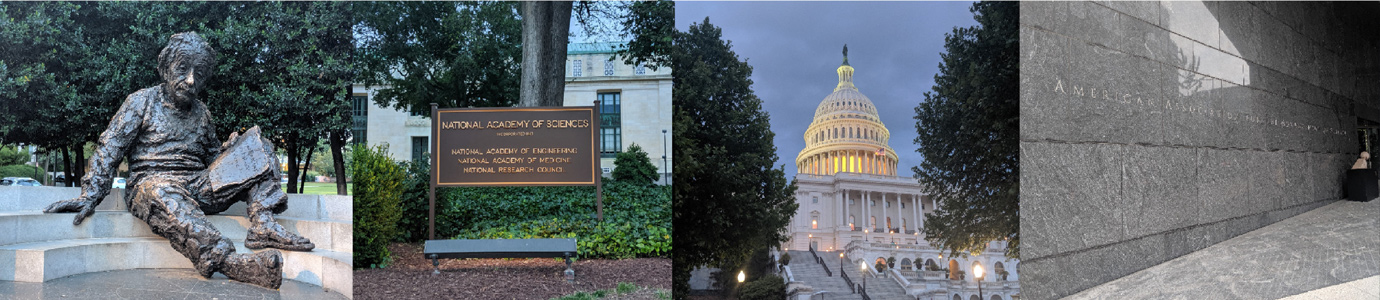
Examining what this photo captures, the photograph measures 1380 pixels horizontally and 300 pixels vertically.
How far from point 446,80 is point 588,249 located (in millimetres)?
1975

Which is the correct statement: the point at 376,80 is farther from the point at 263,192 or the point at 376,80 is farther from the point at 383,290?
the point at 383,290

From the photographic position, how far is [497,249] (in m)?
5.01

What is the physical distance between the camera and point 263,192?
5867 mm

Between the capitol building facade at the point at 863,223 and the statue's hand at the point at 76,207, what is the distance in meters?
6.14

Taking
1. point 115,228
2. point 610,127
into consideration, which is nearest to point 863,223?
point 610,127

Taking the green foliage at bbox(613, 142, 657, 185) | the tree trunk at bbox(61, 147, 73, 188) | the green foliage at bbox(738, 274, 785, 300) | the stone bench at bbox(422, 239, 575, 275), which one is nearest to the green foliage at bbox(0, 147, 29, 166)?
the tree trunk at bbox(61, 147, 73, 188)

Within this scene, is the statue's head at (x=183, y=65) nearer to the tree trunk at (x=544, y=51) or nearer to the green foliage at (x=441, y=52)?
the green foliage at (x=441, y=52)

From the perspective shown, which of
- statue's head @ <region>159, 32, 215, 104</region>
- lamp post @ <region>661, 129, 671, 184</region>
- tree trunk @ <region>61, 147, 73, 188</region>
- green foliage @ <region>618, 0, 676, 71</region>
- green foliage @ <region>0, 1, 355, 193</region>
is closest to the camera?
lamp post @ <region>661, 129, 671, 184</region>

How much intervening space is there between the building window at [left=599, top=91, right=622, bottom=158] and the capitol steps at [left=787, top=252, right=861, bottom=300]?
5.77ft

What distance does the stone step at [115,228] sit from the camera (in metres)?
5.43

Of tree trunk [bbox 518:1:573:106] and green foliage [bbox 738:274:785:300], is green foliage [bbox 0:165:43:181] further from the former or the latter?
green foliage [bbox 738:274:785:300]

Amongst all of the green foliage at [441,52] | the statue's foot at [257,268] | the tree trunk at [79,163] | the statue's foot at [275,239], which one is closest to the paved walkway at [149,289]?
the statue's foot at [257,268]

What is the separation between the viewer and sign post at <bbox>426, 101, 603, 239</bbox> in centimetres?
492

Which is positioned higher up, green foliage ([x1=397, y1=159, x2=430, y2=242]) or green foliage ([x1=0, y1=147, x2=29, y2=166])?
green foliage ([x1=0, y1=147, x2=29, y2=166])
